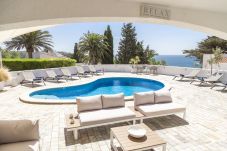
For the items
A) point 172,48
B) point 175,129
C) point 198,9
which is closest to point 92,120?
point 175,129

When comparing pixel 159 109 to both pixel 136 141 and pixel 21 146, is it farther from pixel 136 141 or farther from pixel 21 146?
pixel 21 146

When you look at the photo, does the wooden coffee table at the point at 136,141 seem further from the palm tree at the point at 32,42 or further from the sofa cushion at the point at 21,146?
the palm tree at the point at 32,42

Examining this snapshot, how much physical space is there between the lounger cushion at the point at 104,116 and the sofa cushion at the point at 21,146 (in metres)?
1.47

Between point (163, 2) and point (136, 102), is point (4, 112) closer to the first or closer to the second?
point (136, 102)

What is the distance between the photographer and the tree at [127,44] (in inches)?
1092

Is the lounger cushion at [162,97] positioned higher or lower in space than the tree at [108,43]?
lower

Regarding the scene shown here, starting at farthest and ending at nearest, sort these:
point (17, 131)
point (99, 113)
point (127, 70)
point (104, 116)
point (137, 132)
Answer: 1. point (127, 70)
2. point (99, 113)
3. point (104, 116)
4. point (137, 132)
5. point (17, 131)

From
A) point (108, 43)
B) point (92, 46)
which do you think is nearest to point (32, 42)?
point (92, 46)

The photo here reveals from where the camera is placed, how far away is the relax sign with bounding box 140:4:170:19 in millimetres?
3676

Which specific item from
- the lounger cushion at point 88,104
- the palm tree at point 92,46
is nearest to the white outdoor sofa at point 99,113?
the lounger cushion at point 88,104

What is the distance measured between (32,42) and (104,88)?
1321cm

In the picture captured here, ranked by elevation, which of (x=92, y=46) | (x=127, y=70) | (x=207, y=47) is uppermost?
(x=207, y=47)

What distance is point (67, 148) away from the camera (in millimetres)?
4605

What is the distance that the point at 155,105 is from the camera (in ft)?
20.8
